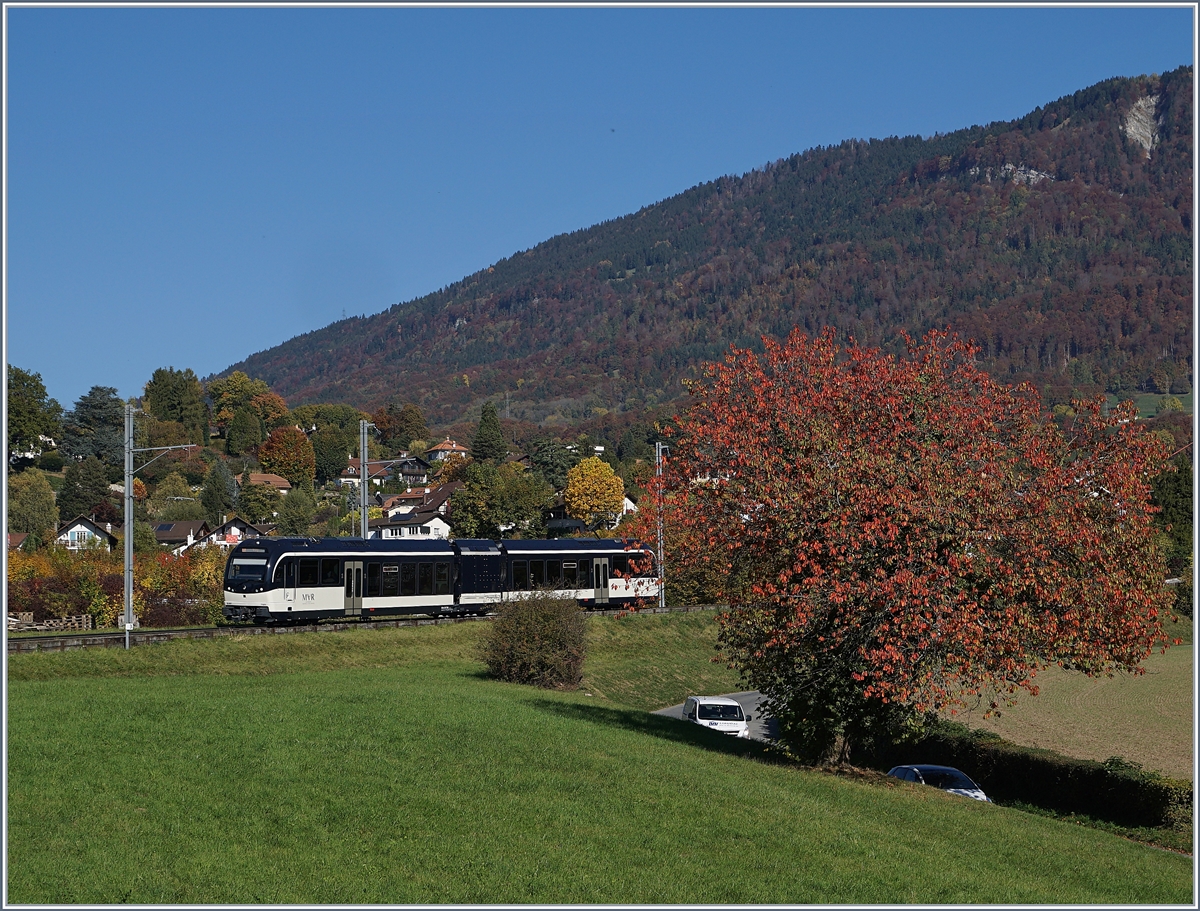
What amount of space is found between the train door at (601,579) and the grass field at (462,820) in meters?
26.4

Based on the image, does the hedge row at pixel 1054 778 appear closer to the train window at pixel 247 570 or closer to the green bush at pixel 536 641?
the green bush at pixel 536 641

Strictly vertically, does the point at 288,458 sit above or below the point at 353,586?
above

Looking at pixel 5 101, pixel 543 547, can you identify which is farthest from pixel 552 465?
pixel 5 101

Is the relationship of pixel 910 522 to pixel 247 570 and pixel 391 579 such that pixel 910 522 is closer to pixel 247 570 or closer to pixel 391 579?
pixel 247 570

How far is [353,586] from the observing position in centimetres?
4491

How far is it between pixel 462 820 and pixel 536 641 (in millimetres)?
22367

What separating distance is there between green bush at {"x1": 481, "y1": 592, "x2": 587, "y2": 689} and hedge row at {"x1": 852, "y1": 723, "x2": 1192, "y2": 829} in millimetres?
10894

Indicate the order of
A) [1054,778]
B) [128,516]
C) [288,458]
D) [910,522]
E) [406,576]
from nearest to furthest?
[910,522]
[1054,778]
[128,516]
[406,576]
[288,458]

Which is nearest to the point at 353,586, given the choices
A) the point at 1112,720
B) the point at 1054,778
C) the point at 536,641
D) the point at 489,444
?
the point at 536,641

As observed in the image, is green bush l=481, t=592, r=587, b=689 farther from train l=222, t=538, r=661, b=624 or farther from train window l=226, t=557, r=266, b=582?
train window l=226, t=557, r=266, b=582

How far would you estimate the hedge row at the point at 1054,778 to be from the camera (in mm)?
23875

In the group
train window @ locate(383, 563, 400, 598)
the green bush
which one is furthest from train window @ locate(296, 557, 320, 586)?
the green bush

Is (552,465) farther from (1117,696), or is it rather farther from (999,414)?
(999,414)

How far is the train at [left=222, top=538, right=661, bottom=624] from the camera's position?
4281cm
